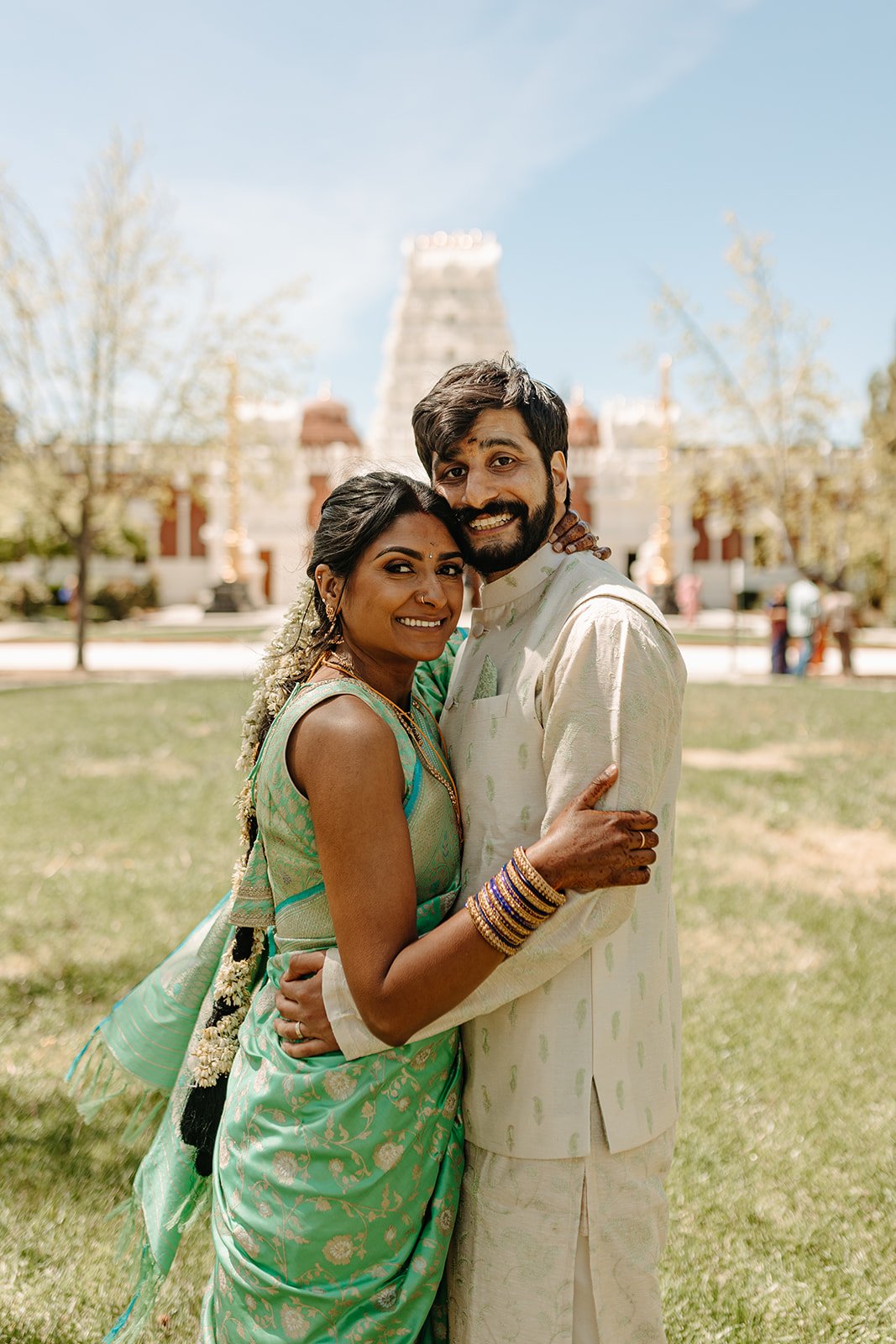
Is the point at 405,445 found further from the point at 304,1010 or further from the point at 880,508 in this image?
the point at 304,1010

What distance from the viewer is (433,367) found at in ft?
129

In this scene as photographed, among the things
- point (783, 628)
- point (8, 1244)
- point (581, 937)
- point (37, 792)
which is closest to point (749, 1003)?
point (8, 1244)

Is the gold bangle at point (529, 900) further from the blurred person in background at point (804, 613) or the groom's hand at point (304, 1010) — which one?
the blurred person in background at point (804, 613)

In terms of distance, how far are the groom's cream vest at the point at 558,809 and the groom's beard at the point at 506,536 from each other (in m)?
0.05

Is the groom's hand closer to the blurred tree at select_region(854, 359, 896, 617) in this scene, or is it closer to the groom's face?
the groom's face

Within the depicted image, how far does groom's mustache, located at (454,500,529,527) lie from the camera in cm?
194

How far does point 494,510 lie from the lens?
6.40 feet

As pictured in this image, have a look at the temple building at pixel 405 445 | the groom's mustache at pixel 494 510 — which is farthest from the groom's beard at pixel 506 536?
the temple building at pixel 405 445

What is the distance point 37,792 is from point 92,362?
11.5 meters

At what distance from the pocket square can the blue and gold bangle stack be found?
377mm

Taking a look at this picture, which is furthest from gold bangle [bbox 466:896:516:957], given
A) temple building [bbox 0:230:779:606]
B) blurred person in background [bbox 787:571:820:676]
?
temple building [bbox 0:230:779:606]

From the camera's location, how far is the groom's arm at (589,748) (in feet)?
5.65

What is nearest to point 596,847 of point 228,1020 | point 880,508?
point 228,1020

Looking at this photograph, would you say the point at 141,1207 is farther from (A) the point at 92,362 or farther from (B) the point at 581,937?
(A) the point at 92,362
